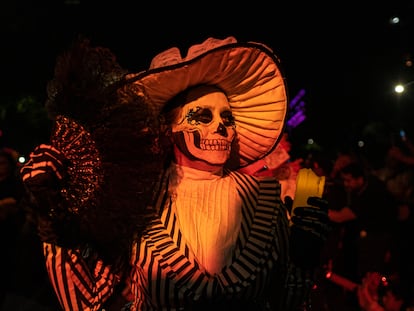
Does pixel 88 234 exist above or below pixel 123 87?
below

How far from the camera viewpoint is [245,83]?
2.66 meters

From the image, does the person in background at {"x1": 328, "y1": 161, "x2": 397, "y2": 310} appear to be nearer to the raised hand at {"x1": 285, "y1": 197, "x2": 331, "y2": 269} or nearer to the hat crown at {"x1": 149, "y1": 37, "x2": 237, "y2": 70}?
the raised hand at {"x1": 285, "y1": 197, "x2": 331, "y2": 269}

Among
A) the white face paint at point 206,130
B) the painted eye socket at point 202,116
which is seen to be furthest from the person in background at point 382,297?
the painted eye socket at point 202,116

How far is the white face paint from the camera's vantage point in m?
2.44

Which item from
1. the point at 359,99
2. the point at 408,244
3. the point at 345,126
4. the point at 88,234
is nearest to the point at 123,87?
the point at 88,234

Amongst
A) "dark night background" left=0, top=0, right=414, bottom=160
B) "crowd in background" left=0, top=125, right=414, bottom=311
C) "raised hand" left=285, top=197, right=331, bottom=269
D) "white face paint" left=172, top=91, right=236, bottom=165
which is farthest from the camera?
"dark night background" left=0, top=0, right=414, bottom=160

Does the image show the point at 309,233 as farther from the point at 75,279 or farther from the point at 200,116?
the point at 75,279

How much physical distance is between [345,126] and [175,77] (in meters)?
14.5

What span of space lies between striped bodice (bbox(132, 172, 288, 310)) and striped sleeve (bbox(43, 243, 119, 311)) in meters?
0.17

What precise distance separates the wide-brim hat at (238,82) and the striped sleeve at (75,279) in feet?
2.68

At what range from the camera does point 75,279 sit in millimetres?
2143

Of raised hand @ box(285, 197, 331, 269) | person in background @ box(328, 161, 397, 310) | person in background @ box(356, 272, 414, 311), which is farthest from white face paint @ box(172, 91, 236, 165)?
person in background @ box(328, 161, 397, 310)

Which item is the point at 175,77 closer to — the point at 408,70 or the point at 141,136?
the point at 141,136

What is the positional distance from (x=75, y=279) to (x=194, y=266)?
0.55 metres
